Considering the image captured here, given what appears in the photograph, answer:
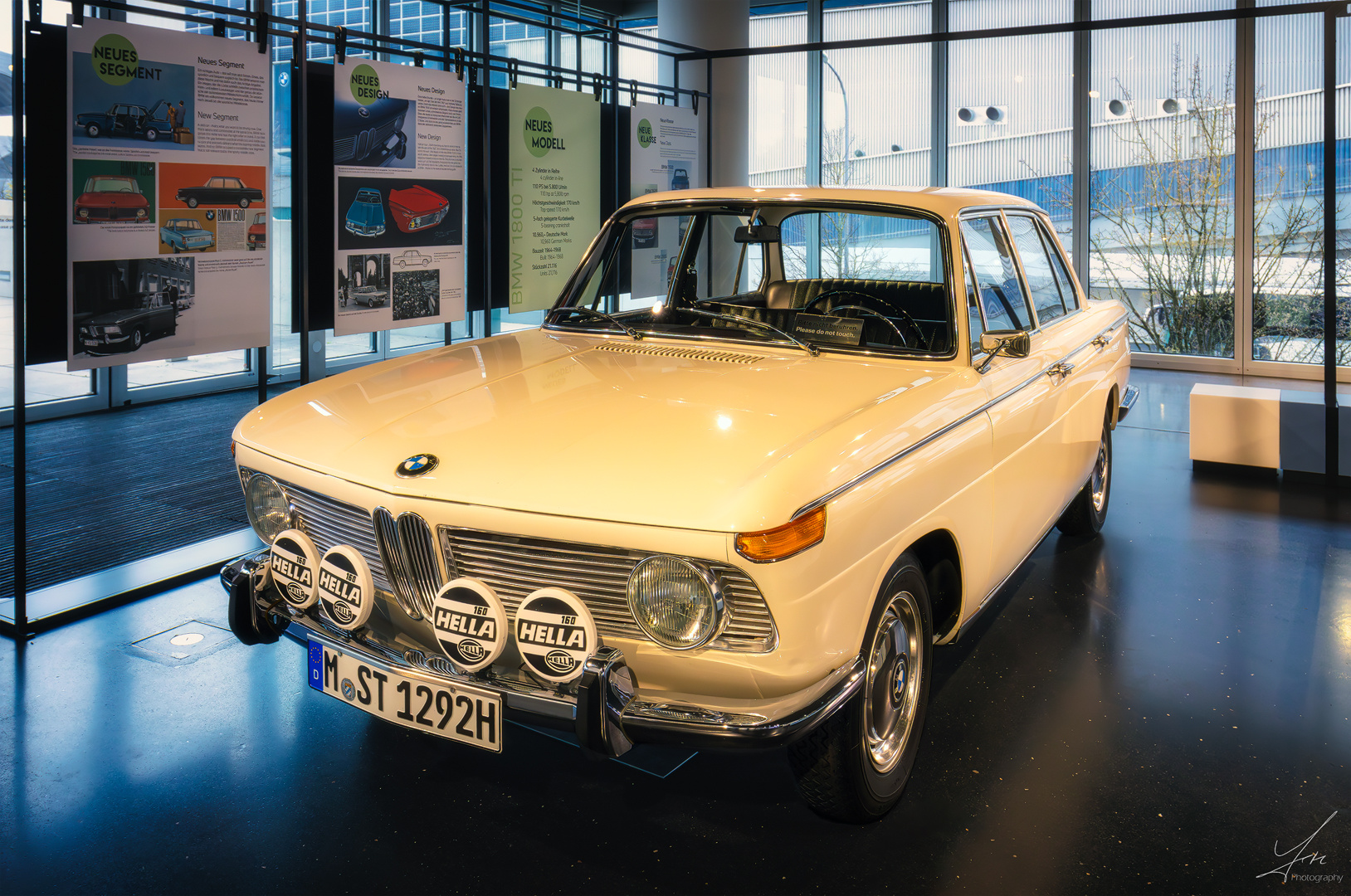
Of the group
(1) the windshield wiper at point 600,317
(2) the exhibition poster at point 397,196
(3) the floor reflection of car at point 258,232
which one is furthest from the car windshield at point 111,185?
(1) the windshield wiper at point 600,317

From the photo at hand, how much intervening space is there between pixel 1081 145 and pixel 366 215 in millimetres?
8884

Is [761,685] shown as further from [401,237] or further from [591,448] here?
[401,237]

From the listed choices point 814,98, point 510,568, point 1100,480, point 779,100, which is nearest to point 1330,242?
point 1100,480

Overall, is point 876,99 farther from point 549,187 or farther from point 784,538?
point 784,538

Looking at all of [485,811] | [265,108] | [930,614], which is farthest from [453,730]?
[265,108]

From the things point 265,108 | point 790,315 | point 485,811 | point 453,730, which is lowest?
point 485,811

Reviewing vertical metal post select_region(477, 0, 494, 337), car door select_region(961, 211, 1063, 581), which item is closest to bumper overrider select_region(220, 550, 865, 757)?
car door select_region(961, 211, 1063, 581)

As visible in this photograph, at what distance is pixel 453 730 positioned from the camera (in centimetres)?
249

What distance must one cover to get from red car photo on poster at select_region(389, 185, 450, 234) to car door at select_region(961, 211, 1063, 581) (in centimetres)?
350

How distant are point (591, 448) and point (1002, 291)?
202 cm

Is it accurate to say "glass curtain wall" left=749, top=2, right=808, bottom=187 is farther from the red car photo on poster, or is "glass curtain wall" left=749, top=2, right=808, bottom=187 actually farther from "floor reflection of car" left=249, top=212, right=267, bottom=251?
"floor reflection of car" left=249, top=212, right=267, bottom=251

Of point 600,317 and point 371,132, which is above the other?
point 371,132

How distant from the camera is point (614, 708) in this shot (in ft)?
7.66

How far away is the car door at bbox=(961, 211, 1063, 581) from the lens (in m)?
3.49
